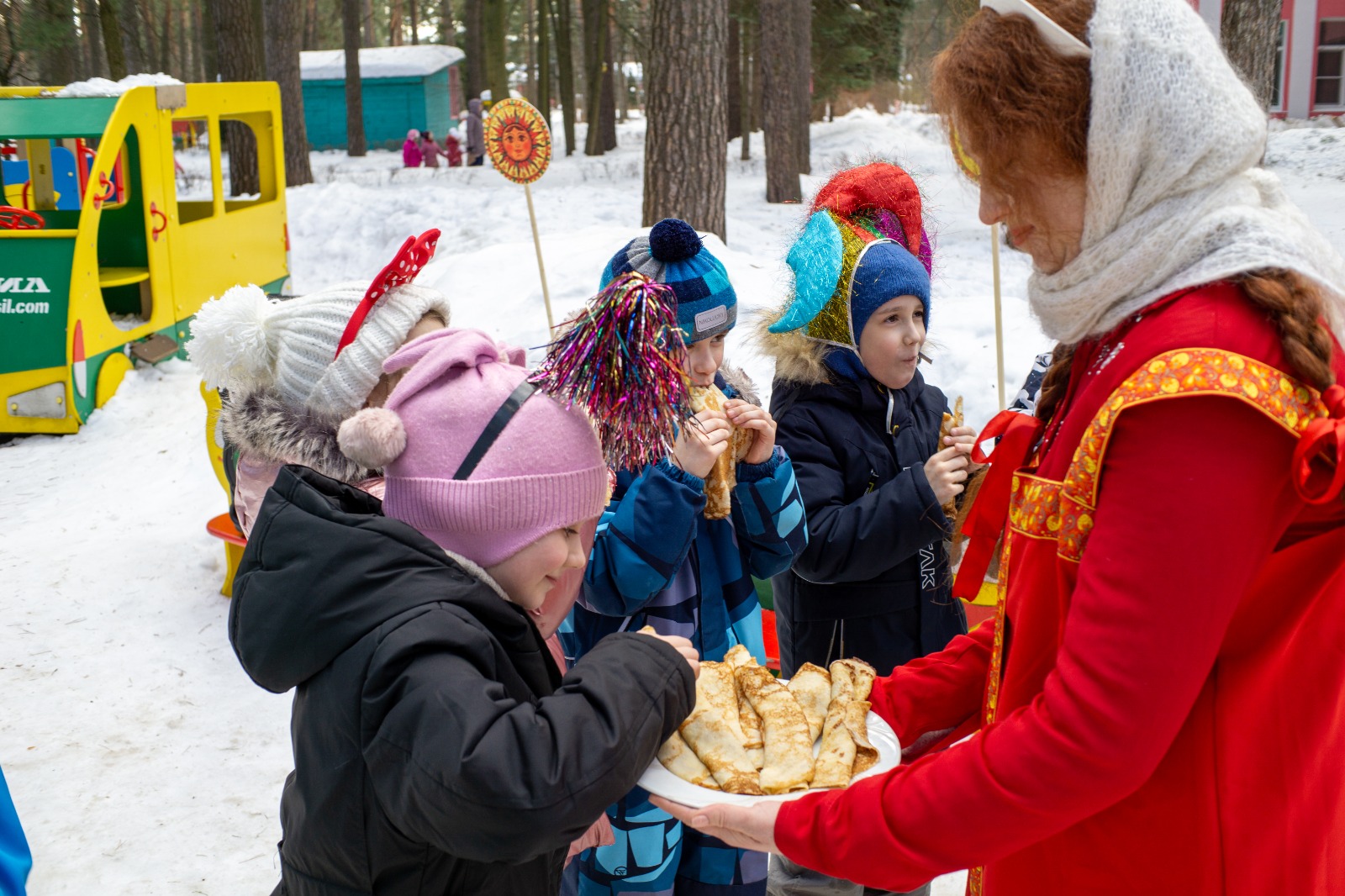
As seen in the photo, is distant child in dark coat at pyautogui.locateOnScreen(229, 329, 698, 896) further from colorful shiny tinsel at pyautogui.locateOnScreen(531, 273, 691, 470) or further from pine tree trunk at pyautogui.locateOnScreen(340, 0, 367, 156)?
pine tree trunk at pyautogui.locateOnScreen(340, 0, 367, 156)

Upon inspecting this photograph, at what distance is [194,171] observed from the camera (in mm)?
24203

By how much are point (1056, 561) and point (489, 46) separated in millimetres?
24391

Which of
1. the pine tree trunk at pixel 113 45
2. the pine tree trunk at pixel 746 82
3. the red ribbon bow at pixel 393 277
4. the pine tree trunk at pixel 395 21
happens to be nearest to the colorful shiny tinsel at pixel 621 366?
the red ribbon bow at pixel 393 277

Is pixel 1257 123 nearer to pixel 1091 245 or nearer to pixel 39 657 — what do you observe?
pixel 1091 245

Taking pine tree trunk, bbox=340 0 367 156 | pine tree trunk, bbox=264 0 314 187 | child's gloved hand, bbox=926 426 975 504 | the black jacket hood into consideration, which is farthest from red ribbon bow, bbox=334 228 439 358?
pine tree trunk, bbox=340 0 367 156

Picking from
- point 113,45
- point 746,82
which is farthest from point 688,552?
point 746,82

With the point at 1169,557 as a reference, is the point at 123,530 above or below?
below

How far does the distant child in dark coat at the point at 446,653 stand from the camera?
143 centimetres

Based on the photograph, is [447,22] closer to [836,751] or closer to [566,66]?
[566,66]

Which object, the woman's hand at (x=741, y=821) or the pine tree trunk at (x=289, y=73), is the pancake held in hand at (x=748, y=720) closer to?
the woman's hand at (x=741, y=821)

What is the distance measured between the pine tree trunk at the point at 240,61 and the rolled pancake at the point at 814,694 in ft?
44.2

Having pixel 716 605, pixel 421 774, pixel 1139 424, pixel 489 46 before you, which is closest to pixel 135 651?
pixel 716 605

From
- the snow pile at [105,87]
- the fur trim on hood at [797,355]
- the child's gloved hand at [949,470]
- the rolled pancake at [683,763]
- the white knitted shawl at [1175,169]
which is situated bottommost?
the rolled pancake at [683,763]

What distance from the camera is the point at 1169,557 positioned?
1174mm
